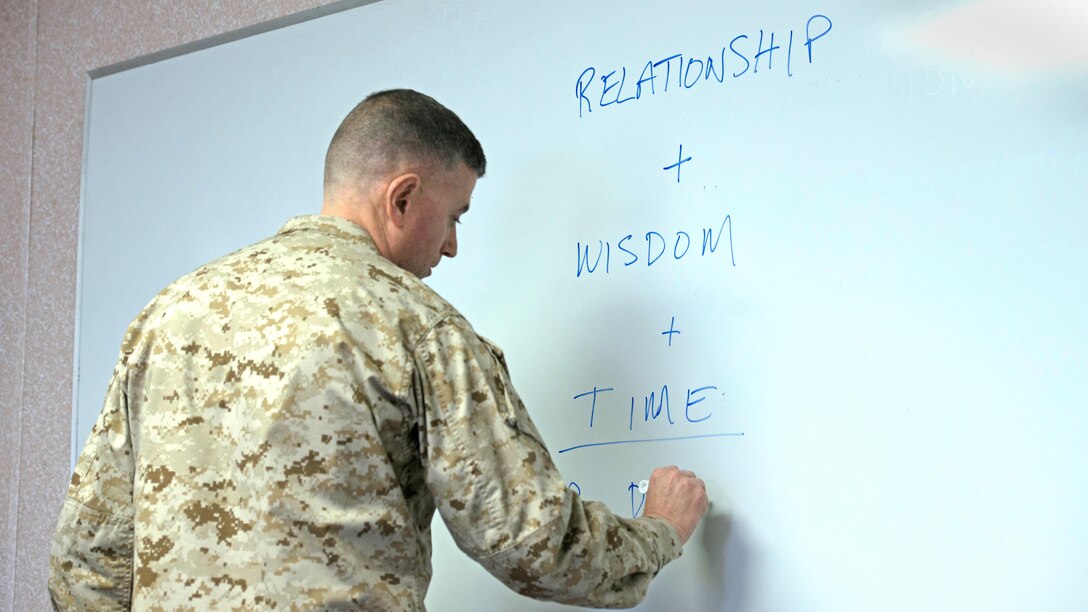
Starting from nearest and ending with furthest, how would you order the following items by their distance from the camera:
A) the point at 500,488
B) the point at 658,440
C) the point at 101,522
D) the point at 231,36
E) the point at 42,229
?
the point at 500,488 → the point at 101,522 → the point at 658,440 → the point at 231,36 → the point at 42,229

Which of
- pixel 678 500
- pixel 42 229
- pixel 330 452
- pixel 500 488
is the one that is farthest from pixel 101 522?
pixel 42 229

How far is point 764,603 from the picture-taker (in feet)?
4.20

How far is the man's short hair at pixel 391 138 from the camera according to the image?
1.23 metres

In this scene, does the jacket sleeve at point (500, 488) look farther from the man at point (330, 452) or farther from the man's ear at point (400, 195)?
the man's ear at point (400, 195)

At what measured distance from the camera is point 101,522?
1210mm

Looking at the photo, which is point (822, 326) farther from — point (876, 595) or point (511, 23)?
point (511, 23)

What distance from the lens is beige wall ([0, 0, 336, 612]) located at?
2.05m

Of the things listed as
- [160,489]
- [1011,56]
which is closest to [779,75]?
[1011,56]

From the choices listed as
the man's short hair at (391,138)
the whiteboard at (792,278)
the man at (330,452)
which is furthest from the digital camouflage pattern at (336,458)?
the whiteboard at (792,278)

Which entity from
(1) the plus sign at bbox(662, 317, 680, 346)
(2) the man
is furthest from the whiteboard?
(2) the man

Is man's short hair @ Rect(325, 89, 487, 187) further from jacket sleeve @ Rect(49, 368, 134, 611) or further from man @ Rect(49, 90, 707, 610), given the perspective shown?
jacket sleeve @ Rect(49, 368, 134, 611)

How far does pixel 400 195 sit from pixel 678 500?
0.45 meters

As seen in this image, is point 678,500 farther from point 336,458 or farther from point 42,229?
point 42,229

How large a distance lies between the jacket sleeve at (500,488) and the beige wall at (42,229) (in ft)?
3.71
